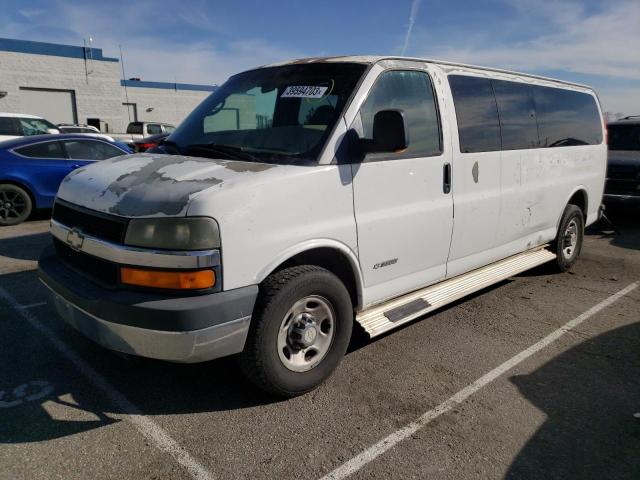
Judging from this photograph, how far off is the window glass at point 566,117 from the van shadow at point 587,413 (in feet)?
7.41

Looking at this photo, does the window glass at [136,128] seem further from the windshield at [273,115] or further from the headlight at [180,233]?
the headlight at [180,233]

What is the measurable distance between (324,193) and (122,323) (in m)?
1.35

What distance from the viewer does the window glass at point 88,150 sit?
8867 millimetres

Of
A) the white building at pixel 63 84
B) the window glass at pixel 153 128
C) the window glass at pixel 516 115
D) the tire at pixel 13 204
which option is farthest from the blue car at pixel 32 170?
the white building at pixel 63 84

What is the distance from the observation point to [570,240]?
614cm

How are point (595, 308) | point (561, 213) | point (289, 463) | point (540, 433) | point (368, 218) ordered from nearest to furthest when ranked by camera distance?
point (289, 463) < point (540, 433) < point (368, 218) < point (595, 308) < point (561, 213)

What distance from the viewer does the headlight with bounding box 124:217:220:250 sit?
2539 mm

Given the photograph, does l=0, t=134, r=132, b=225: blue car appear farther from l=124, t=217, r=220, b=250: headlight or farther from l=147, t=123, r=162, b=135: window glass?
l=147, t=123, r=162, b=135: window glass

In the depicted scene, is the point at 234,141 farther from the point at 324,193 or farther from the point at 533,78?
the point at 533,78

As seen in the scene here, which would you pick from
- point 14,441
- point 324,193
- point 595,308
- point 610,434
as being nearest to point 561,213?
point 595,308

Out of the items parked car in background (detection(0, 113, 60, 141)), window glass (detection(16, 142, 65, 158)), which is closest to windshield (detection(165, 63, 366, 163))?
window glass (detection(16, 142, 65, 158))

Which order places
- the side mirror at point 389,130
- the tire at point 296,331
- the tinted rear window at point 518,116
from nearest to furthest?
the tire at point 296,331 < the side mirror at point 389,130 < the tinted rear window at point 518,116

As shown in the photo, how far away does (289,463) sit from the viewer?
2.55 metres

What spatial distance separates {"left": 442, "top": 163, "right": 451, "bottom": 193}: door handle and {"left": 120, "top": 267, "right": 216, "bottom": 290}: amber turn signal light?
2057 mm
